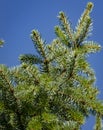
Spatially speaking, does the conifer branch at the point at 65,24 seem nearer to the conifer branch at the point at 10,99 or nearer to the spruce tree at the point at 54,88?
the spruce tree at the point at 54,88

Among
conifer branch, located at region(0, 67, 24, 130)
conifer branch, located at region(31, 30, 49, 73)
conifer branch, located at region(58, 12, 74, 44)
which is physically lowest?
conifer branch, located at region(0, 67, 24, 130)

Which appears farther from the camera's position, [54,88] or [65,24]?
[65,24]

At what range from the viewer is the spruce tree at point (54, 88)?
343cm

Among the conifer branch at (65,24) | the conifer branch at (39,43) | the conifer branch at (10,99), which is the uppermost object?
the conifer branch at (65,24)

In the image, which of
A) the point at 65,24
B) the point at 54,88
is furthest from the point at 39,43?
the point at 54,88

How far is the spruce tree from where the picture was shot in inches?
135

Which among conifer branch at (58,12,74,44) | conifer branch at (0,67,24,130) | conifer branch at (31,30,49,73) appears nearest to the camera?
conifer branch at (0,67,24,130)

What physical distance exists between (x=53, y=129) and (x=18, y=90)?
1.89 ft

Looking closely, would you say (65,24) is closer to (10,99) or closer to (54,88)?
(54,88)

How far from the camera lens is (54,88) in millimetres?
3457

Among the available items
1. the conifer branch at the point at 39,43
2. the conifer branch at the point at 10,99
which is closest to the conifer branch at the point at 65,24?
the conifer branch at the point at 39,43

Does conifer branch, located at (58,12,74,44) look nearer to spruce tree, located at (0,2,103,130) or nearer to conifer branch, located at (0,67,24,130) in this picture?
spruce tree, located at (0,2,103,130)

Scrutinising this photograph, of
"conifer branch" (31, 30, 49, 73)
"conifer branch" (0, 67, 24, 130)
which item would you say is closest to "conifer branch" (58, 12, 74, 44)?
"conifer branch" (31, 30, 49, 73)

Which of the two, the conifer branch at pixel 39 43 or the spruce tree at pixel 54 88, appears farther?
the conifer branch at pixel 39 43
